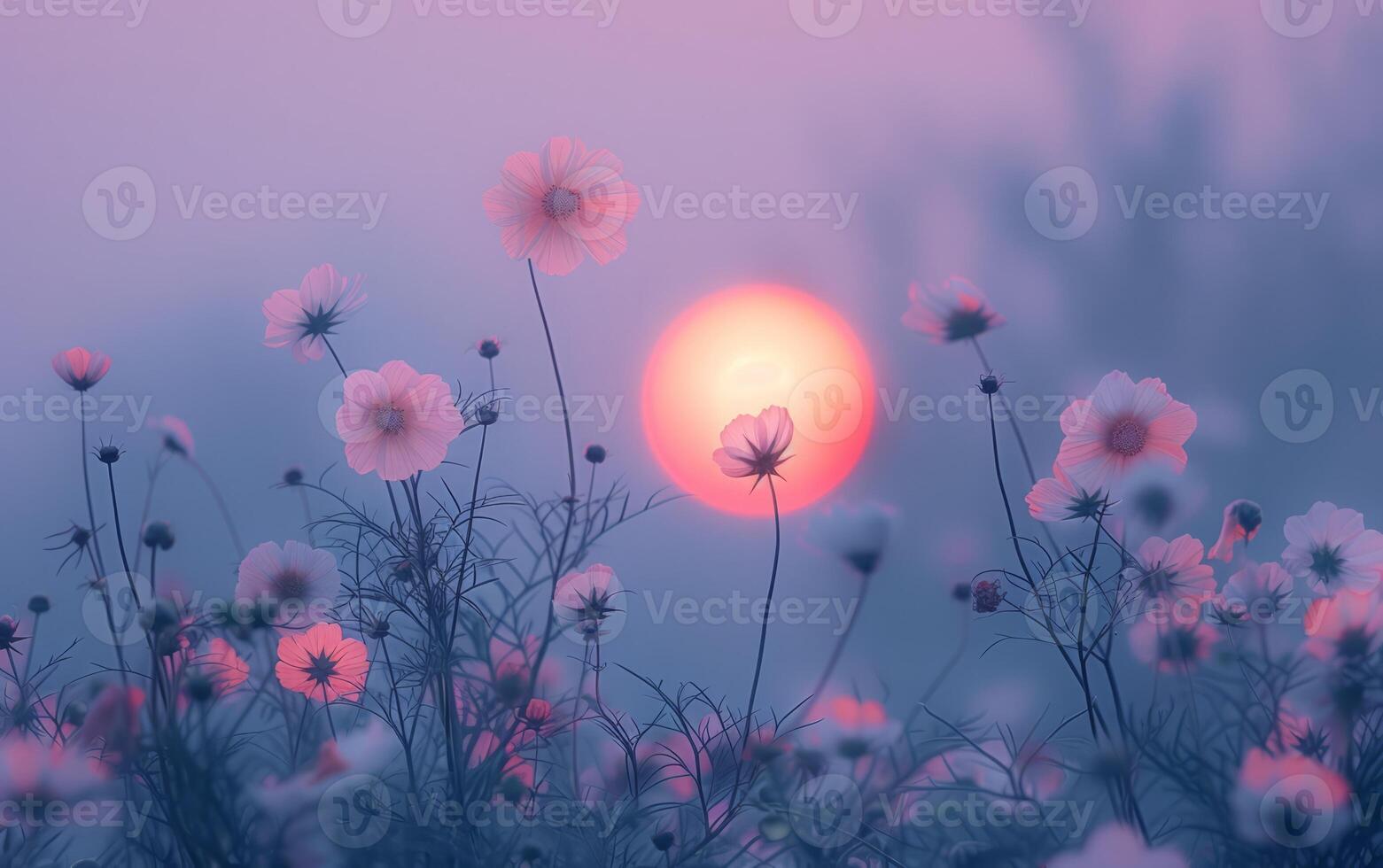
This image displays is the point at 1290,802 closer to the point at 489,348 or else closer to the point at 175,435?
the point at 489,348

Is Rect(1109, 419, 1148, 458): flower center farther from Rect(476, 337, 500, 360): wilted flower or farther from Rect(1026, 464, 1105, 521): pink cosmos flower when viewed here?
Rect(476, 337, 500, 360): wilted flower

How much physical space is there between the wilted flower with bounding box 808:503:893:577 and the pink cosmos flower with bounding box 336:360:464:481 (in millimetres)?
394

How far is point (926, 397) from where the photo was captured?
3.17 ft

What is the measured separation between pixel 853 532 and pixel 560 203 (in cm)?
46

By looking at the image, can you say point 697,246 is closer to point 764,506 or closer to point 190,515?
point 764,506

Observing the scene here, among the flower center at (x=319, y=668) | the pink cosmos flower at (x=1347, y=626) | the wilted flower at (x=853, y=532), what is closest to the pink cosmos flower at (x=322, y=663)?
the flower center at (x=319, y=668)

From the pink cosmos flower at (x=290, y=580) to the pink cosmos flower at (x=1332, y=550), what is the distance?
3.25 feet

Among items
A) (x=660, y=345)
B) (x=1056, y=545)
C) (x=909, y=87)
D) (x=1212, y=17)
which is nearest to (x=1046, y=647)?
(x=1056, y=545)

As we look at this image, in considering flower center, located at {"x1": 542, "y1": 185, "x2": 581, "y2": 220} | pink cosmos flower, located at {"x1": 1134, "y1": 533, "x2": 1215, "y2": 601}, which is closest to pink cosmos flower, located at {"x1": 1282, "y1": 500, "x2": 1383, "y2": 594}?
pink cosmos flower, located at {"x1": 1134, "y1": 533, "x2": 1215, "y2": 601}

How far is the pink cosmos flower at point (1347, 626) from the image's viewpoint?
2.72 feet

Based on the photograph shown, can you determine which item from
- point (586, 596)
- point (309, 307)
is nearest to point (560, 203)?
point (309, 307)

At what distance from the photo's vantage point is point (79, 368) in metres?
0.89

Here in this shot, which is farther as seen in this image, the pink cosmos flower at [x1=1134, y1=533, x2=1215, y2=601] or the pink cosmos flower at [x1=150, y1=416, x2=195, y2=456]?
the pink cosmos flower at [x1=150, y1=416, x2=195, y2=456]

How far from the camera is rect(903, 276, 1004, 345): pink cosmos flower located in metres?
0.83
